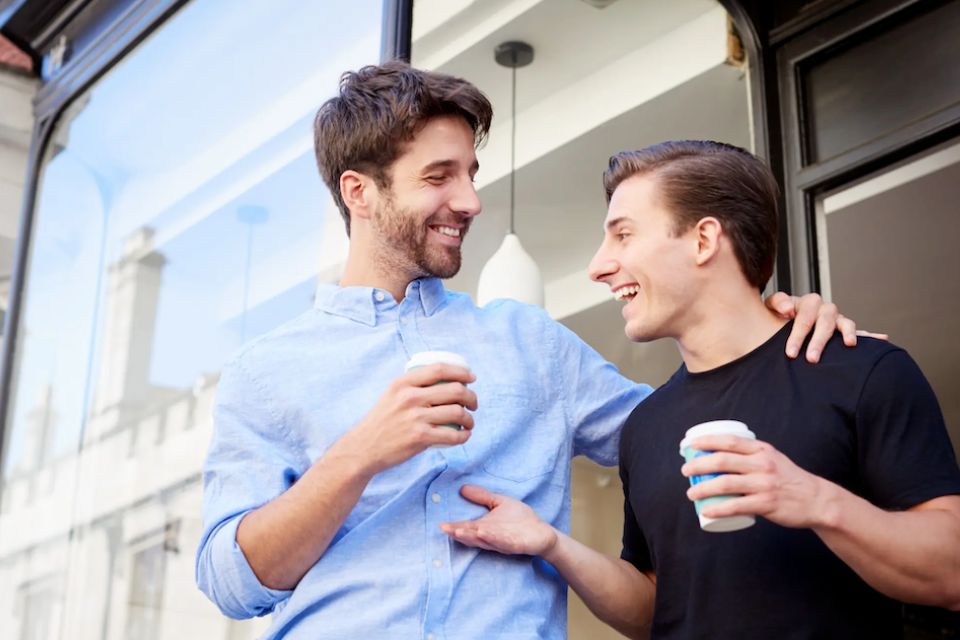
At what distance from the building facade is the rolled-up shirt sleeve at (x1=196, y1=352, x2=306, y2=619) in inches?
27.5

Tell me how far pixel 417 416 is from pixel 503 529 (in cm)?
23

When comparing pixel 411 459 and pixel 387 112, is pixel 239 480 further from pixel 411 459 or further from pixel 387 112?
pixel 387 112

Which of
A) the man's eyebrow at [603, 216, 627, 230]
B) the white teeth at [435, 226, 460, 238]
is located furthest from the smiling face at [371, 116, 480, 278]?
the man's eyebrow at [603, 216, 627, 230]

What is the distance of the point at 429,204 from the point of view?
1.79m

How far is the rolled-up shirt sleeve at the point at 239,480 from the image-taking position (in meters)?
1.57

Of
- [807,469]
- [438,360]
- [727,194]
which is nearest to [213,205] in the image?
[727,194]

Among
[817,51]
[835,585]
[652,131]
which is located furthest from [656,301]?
[652,131]

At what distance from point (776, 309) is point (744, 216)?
5.8 inches

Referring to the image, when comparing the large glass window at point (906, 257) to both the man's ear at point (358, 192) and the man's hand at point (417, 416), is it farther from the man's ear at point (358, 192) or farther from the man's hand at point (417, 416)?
the man's hand at point (417, 416)

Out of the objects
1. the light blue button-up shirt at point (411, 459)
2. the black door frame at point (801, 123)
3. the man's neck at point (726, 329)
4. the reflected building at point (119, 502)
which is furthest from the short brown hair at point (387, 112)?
the black door frame at point (801, 123)

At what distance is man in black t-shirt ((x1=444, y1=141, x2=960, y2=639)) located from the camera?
1348 mm

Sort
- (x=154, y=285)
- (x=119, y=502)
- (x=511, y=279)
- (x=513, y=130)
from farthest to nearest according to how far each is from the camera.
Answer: (x=513, y=130) → (x=511, y=279) → (x=154, y=285) → (x=119, y=502)

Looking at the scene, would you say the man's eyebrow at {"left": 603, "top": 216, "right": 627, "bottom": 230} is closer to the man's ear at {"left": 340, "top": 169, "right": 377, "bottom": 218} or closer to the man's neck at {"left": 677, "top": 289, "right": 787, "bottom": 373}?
the man's neck at {"left": 677, "top": 289, "right": 787, "bottom": 373}

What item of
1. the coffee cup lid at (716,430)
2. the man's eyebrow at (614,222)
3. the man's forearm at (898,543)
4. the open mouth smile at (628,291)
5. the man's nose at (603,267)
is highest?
the man's eyebrow at (614,222)
